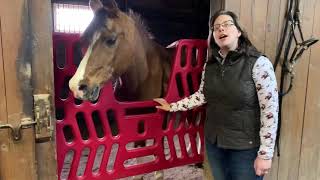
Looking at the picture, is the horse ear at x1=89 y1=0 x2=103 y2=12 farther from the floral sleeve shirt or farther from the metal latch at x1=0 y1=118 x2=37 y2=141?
the floral sleeve shirt

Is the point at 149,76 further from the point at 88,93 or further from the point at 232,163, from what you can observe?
the point at 232,163

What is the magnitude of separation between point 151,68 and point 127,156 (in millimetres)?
606

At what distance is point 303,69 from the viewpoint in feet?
6.22

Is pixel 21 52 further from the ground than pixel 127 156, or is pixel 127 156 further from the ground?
pixel 21 52

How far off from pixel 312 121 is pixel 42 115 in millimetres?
1583

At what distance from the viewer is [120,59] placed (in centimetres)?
171

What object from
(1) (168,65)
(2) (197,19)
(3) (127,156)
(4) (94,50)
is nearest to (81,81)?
(4) (94,50)

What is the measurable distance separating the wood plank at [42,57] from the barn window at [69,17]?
118 inches

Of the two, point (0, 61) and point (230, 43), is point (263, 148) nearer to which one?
point (230, 43)

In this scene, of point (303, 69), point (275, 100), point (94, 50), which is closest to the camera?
point (275, 100)

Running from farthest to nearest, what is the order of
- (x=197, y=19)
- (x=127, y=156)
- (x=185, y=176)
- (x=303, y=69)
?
(x=197, y=19), (x=185, y=176), (x=303, y=69), (x=127, y=156)

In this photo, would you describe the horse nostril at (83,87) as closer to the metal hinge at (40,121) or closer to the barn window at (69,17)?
the metal hinge at (40,121)

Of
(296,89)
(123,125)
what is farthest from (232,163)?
(296,89)

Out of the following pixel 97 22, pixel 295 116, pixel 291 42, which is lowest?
pixel 295 116
